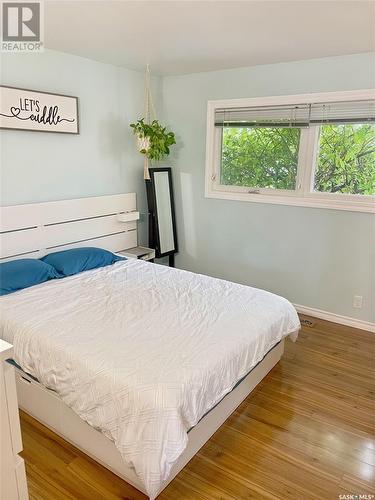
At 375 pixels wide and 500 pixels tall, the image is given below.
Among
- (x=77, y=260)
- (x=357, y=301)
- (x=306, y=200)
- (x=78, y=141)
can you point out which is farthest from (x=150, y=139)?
(x=357, y=301)

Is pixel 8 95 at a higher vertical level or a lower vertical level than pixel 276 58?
lower

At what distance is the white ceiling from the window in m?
0.43

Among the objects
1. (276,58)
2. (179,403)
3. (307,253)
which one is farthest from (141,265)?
(276,58)

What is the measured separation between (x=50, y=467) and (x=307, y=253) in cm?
277

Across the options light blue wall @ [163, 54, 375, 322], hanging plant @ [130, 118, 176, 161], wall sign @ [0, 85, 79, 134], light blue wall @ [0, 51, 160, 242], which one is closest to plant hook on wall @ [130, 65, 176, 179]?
hanging plant @ [130, 118, 176, 161]

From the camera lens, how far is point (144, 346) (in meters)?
2.00

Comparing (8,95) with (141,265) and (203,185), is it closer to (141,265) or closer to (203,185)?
(141,265)

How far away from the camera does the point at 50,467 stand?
6.13 feet

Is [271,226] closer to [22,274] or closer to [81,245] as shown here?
[81,245]

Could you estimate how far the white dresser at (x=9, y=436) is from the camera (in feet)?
3.59

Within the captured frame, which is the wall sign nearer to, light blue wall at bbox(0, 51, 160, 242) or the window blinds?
light blue wall at bbox(0, 51, 160, 242)

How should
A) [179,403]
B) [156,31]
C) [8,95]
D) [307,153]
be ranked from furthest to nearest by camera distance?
[307,153]
[8,95]
[156,31]
[179,403]

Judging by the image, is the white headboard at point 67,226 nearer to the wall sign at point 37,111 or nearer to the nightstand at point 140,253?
the nightstand at point 140,253

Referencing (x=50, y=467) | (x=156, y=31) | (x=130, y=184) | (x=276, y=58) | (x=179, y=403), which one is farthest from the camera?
(x=130, y=184)
